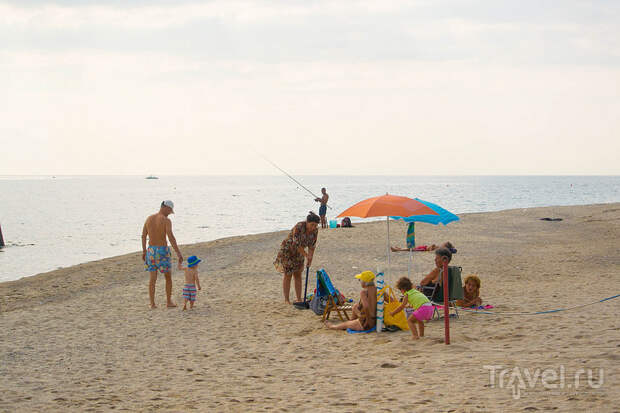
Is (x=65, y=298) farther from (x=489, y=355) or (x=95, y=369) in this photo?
(x=489, y=355)

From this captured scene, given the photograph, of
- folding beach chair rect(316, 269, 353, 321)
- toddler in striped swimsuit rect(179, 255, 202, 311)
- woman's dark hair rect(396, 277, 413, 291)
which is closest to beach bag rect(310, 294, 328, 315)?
folding beach chair rect(316, 269, 353, 321)

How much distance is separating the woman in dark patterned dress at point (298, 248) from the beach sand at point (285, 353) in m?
0.64

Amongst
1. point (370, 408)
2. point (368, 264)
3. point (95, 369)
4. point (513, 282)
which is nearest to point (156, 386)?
point (95, 369)

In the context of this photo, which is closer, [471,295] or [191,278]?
[471,295]

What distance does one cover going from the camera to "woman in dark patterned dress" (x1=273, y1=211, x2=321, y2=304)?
30.1 feet

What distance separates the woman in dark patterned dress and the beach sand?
0.64 meters

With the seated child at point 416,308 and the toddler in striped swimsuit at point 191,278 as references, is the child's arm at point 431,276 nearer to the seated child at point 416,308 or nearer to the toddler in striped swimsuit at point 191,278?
the seated child at point 416,308

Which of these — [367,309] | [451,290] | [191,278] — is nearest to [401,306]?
[367,309]

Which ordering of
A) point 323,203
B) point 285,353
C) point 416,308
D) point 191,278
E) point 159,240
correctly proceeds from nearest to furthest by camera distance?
point 285,353
point 416,308
point 159,240
point 191,278
point 323,203

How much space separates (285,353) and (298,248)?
2730 millimetres

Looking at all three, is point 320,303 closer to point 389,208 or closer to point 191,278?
point 389,208

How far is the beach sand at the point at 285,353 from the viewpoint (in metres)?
4.92

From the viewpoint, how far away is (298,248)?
9.27 m

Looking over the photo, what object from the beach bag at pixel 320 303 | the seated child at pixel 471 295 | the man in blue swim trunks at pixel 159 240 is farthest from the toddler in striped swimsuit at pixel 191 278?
the seated child at pixel 471 295
